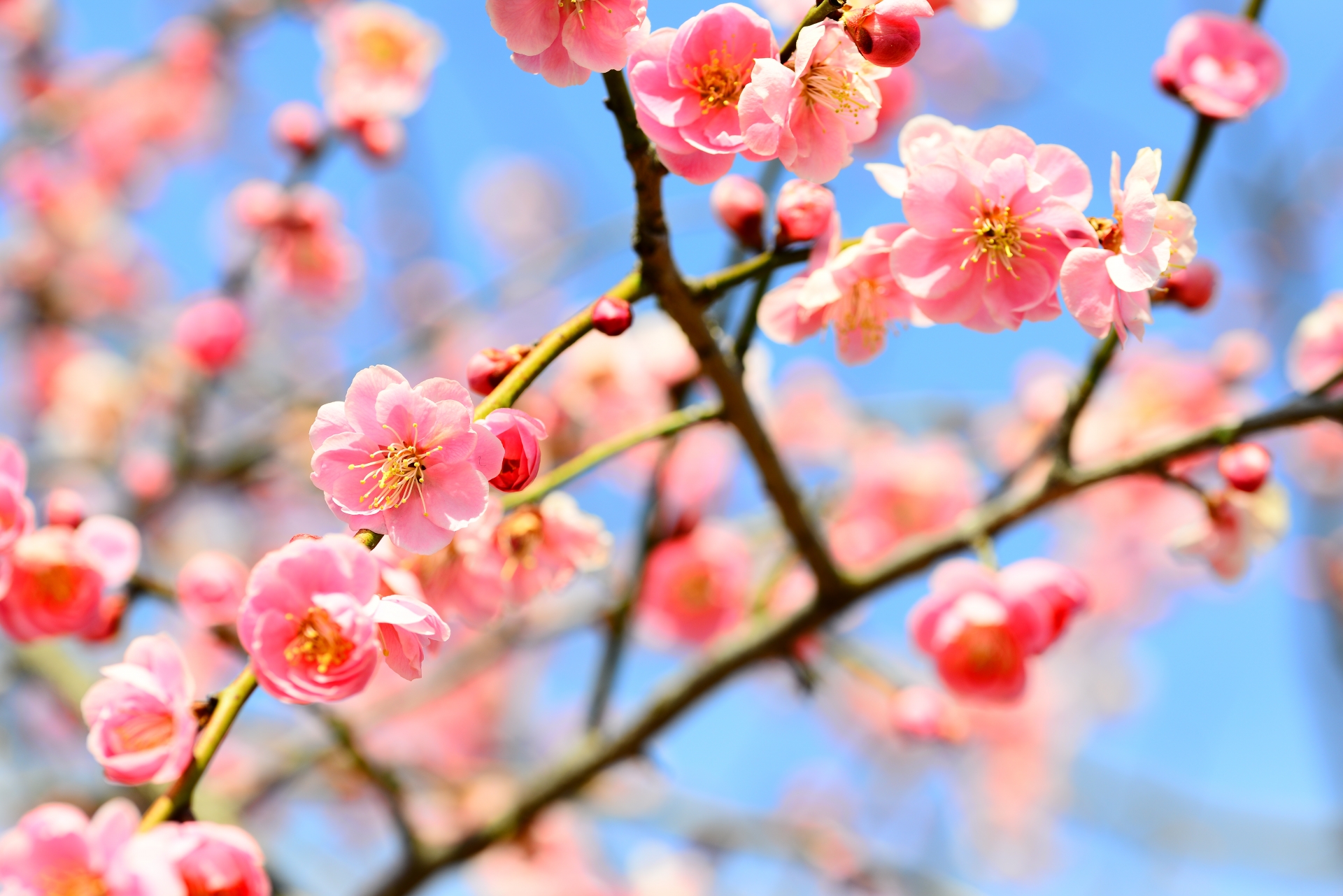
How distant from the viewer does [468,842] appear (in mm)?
1943

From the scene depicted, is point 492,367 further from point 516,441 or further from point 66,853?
point 66,853

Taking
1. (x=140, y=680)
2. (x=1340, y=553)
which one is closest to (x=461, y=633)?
(x=140, y=680)

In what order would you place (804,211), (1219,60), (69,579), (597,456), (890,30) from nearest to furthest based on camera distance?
1. (890,30)
2. (804,211)
3. (597,456)
4. (69,579)
5. (1219,60)

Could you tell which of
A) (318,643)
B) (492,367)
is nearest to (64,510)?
(318,643)

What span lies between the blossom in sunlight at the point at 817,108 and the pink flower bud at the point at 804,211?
0.33 feet

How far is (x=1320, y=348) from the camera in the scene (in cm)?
166

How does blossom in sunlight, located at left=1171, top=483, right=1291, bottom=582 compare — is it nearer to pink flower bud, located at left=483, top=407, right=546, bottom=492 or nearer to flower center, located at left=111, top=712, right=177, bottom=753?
pink flower bud, located at left=483, top=407, right=546, bottom=492

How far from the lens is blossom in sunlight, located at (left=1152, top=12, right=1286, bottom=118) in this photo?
1519 mm

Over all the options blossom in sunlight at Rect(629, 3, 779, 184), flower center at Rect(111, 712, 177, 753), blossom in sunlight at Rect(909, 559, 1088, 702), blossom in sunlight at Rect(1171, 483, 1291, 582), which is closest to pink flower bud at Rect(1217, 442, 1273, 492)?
blossom in sunlight at Rect(1171, 483, 1291, 582)

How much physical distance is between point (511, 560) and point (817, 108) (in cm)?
80

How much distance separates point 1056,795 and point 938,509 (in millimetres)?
3138

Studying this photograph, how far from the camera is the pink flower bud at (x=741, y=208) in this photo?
1.32m

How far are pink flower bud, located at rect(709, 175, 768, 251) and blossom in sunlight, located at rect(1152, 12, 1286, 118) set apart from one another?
0.74 m

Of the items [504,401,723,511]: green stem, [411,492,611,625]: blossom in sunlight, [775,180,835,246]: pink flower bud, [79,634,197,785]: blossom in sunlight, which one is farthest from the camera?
[411,492,611,625]: blossom in sunlight
